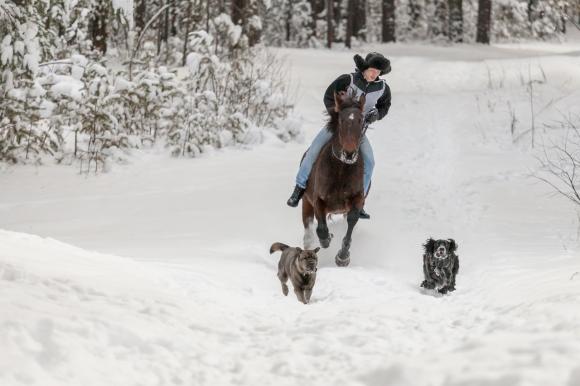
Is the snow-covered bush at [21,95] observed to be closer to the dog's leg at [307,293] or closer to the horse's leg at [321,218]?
the horse's leg at [321,218]

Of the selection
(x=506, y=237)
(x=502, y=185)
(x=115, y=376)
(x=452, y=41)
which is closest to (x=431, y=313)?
(x=115, y=376)

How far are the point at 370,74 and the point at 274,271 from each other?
8.16ft

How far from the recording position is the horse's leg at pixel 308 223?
25.8ft

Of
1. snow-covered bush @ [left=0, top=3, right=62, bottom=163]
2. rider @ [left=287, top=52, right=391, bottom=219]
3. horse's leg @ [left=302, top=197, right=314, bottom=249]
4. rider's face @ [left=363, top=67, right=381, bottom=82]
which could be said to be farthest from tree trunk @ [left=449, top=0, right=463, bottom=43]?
horse's leg @ [left=302, top=197, right=314, bottom=249]

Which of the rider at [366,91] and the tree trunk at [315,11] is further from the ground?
the tree trunk at [315,11]

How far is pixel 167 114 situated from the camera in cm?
1212

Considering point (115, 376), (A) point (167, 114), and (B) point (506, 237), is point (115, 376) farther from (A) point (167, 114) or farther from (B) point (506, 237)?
(A) point (167, 114)

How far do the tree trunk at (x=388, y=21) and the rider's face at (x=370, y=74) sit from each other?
81.9 ft

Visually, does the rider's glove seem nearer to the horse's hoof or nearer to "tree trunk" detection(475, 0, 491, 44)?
the horse's hoof

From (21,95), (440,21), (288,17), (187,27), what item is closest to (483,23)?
(440,21)

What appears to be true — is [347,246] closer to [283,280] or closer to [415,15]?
[283,280]

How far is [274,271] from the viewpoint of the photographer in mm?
7266

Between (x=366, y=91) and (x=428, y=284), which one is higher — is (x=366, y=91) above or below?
above

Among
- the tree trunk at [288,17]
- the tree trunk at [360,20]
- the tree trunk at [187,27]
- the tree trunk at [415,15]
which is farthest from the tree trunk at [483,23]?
the tree trunk at [187,27]
